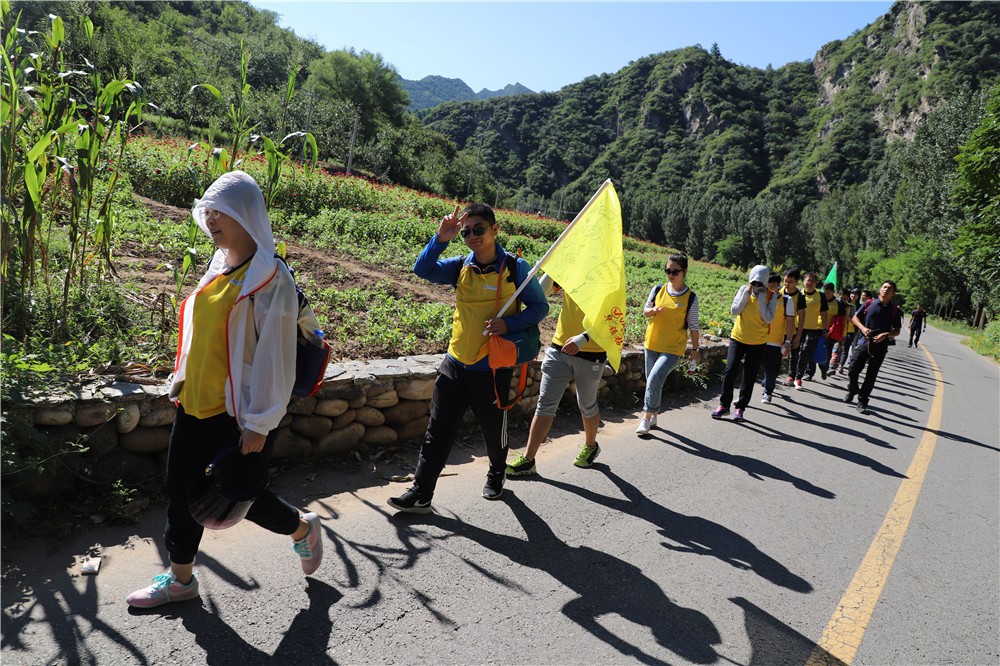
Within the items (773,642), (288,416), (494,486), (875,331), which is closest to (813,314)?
(875,331)

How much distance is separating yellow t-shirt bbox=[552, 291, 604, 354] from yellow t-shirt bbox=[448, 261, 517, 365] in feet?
4.10

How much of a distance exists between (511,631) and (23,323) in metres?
3.72

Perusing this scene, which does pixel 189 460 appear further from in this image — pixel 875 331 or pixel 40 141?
pixel 875 331

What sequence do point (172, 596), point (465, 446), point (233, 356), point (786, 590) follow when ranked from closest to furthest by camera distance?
point (233, 356)
point (172, 596)
point (786, 590)
point (465, 446)

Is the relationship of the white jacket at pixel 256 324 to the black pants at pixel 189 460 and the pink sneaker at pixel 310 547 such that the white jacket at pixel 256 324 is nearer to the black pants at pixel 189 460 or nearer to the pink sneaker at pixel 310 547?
the black pants at pixel 189 460

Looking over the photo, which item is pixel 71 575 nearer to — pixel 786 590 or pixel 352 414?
pixel 352 414

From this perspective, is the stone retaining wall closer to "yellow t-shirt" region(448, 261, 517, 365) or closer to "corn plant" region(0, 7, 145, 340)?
"corn plant" region(0, 7, 145, 340)

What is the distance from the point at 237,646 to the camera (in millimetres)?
2516

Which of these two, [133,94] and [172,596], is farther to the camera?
[133,94]

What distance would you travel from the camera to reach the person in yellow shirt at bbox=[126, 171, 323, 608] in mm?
2410

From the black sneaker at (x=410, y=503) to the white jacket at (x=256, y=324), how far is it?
1550 mm

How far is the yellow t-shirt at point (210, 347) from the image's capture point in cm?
244

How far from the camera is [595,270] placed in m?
4.05

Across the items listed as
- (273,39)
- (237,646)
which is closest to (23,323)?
(237,646)
